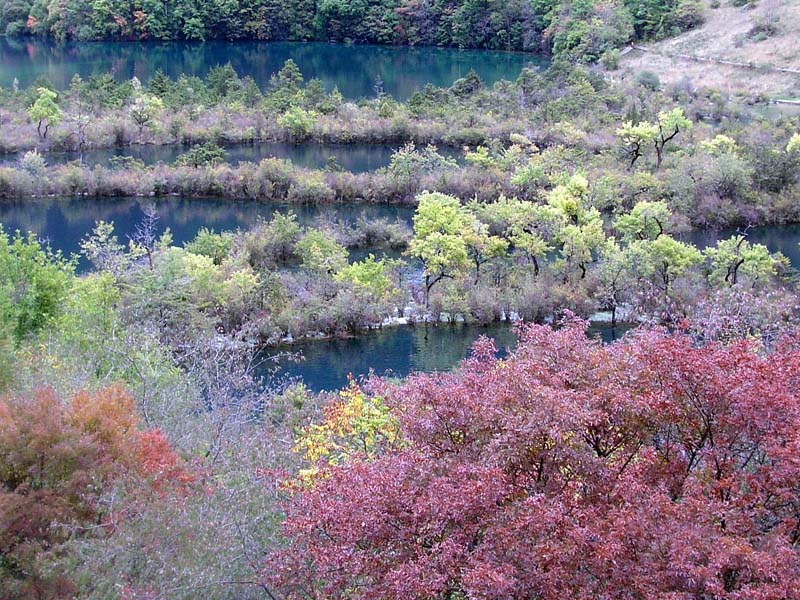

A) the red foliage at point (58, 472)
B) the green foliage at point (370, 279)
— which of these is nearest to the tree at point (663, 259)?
the green foliage at point (370, 279)

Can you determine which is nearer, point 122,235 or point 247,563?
point 247,563

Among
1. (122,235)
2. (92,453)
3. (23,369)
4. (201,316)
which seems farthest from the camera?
(122,235)

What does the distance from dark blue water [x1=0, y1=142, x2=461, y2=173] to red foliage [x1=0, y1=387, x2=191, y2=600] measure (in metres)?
34.5

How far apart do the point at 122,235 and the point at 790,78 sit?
45535 millimetres

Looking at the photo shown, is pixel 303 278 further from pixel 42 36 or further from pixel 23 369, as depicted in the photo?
pixel 42 36

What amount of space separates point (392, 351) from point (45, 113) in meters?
30.1

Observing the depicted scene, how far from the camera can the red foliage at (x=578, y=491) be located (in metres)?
8.07

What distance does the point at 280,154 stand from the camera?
49.2m

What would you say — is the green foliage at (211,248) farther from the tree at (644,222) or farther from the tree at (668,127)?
the tree at (668,127)

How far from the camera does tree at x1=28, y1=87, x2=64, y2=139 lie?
48.1 metres

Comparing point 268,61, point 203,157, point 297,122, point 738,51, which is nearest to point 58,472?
point 203,157

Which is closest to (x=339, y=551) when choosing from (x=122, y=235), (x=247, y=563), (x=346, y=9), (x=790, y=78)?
(x=247, y=563)

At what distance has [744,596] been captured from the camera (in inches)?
297

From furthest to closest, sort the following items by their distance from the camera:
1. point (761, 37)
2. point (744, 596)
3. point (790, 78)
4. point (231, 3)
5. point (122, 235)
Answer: point (231, 3) → point (761, 37) → point (790, 78) → point (122, 235) → point (744, 596)
